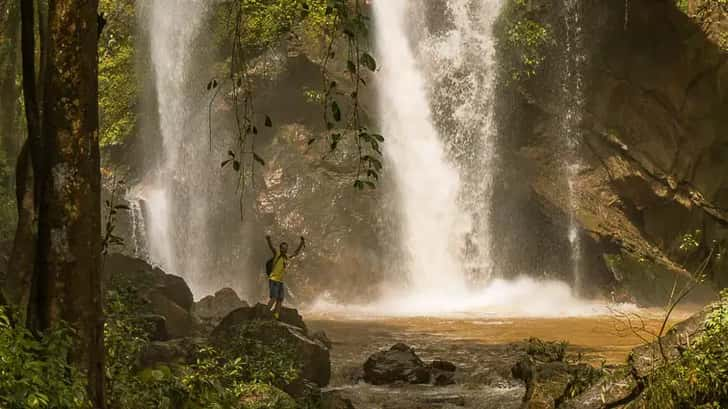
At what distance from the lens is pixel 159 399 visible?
623 centimetres

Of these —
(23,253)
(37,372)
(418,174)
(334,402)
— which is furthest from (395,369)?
Answer: (418,174)

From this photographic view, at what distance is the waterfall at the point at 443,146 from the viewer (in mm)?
A: 26578

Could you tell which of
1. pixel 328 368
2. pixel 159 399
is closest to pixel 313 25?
pixel 328 368

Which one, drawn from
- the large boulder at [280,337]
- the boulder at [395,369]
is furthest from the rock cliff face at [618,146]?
the large boulder at [280,337]

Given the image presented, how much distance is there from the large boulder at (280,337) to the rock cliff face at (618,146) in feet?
44.7

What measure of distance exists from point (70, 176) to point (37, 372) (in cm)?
112

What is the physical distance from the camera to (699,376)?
269 inches

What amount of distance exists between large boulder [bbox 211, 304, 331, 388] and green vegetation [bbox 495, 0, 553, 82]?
13869 millimetres

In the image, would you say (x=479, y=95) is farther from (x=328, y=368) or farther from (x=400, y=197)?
(x=328, y=368)

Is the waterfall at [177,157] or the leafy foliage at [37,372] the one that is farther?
the waterfall at [177,157]

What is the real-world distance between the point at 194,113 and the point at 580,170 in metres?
13.6

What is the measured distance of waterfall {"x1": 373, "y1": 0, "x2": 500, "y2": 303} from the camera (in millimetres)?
26578

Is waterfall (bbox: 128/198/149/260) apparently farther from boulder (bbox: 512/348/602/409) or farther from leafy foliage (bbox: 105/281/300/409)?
boulder (bbox: 512/348/602/409)

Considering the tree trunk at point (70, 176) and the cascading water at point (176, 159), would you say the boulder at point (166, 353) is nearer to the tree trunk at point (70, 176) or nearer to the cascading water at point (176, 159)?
the tree trunk at point (70, 176)
